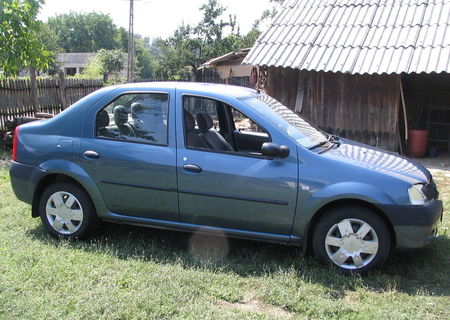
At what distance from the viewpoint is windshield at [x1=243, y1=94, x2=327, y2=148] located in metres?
4.45

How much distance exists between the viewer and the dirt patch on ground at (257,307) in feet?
11.4

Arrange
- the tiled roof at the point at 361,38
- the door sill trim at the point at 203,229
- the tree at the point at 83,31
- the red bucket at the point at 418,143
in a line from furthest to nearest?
the tree at the point at 83,31, the red bucket at the point at 418,143, the tiled roof at the point at 361,38, the door sill trim at the point at 203,229

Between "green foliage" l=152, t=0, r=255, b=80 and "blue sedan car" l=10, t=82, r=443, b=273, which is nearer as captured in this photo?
"blue sedan car" l=10, t=82, r=443, b=273

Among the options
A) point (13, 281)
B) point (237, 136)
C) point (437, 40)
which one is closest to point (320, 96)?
point (437, 40)

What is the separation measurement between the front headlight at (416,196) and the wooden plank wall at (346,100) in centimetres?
667

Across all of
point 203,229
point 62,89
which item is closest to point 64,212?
point 203,229

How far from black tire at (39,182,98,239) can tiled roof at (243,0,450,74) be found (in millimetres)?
6609

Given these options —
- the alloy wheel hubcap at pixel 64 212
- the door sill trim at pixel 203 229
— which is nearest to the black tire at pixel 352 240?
the door sill trim at pixel 203 229

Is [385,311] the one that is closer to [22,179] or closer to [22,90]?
[22,179]

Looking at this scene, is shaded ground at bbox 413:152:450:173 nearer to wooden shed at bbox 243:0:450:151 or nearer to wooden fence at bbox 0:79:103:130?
wooden shed at bbox 243:0:450:151

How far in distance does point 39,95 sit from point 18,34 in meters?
2.87

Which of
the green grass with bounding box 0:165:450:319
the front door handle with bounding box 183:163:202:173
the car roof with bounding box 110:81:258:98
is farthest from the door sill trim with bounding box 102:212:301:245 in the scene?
the car roof with bounding box 110:81:258:98

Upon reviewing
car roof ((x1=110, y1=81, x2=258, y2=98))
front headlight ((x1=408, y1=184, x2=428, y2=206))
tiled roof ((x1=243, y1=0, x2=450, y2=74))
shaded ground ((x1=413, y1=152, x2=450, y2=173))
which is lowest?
shaded ground ((x1=413, y1=152, x2=450, y2=173))

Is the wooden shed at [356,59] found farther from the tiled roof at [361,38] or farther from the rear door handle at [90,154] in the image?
the rear door handle at [90,154]
